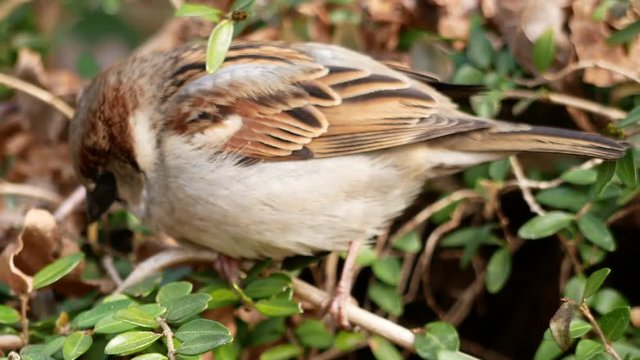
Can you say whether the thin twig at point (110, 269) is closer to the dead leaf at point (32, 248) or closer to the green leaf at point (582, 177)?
the dead leaf at point (32, 248)

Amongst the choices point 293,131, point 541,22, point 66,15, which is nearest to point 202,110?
point 293,131

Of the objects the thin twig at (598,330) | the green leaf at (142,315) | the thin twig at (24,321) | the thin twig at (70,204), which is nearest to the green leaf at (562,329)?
the thin twig at (598,330)

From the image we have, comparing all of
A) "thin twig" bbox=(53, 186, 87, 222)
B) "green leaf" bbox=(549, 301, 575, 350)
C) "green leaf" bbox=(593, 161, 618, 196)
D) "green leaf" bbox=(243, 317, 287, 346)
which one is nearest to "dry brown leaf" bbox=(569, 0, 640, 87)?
"green leaf" bbox=(593, 161, 618, 196)

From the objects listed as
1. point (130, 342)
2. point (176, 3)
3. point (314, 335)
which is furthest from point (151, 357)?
point (176, 3)

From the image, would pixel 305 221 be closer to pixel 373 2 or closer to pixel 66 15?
pixel 373 2

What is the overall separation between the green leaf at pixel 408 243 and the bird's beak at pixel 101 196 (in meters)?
0.80

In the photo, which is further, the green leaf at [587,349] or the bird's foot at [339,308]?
the bird's foot at [339,308]

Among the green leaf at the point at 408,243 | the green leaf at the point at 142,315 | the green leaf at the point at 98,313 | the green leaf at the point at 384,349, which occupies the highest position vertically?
the green leaf at the point at 142,315

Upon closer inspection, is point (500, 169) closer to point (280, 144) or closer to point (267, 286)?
point (280, 144)

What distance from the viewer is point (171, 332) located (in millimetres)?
1979

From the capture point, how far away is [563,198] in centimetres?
246

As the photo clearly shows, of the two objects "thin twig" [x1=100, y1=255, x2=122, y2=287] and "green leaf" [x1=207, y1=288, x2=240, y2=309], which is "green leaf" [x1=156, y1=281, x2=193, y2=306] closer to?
"green leaf" [x1=207, y1=288, x2=240, y2=309]

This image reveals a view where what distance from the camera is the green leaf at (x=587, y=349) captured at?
1940mm

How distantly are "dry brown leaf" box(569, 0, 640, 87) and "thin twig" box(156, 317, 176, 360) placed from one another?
1.36 m
